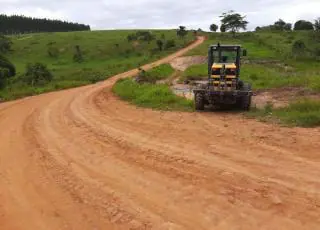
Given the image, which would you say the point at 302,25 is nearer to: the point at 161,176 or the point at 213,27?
the point at 213,27

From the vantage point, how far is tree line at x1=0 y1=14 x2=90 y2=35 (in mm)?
123387

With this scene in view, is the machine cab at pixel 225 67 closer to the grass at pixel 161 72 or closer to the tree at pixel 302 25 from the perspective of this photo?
the grass at pixel 161 72

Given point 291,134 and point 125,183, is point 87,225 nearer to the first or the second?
point 125,183

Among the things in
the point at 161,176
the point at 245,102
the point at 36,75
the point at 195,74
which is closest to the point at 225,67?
the point at 245,102

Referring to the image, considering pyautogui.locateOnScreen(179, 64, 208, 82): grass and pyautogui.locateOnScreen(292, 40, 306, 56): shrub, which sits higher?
pyautogui.locateOnScreen(292, 40, 306, 56): shrub

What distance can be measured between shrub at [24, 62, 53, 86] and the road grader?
17463 mm

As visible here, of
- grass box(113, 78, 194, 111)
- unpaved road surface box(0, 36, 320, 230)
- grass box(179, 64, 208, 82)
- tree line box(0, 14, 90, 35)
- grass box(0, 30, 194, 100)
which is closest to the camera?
unpaved road surface box(0, 36, 320, 230)

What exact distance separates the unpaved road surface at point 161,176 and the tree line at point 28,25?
392 feet

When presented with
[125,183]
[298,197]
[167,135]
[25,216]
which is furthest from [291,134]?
[25,216]

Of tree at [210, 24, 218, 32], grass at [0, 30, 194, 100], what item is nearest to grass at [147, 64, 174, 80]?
grass at [0, 30, 194, 100]

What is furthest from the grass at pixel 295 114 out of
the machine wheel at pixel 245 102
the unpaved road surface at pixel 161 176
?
the unpaved road surface at pixel 161 176

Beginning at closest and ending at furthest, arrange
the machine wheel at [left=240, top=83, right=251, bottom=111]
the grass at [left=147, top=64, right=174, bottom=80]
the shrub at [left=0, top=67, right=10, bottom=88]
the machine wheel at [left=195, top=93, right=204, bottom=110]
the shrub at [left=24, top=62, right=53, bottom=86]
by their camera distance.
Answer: the machine wheel at [left=240, top=83, right=251, bottom=111] < the machine wheel at [left=195, top=93, right=204, bottom=110] < the shrub at [left=0, top=67, right=10, bottom=88] < the shrub at [left=24, top=62, right=53, bottom=86] < the grass at [left=147, top=64, right=174, bottom=80]

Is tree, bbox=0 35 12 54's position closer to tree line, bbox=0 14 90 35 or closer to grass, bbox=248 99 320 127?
grass, bbox=248 99 320 127

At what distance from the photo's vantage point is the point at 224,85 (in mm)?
15711
